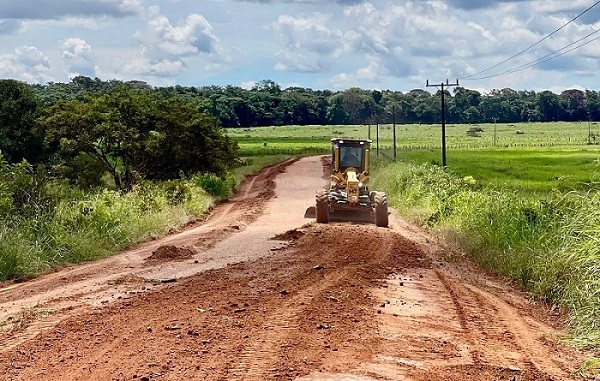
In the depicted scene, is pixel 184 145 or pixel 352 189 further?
pixel 184 145

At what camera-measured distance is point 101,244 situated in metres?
18.3

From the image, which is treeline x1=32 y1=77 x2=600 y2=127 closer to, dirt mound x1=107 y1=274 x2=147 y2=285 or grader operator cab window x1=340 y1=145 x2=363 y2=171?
grader operator cab window x1=340 y1=145 x2=363 y2=171

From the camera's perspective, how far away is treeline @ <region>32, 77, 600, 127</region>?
440 ft

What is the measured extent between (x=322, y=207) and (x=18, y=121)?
21.9 m

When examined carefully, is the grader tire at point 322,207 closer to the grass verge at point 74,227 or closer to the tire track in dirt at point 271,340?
the grass verge at point 74,227

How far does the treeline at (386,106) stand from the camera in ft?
440

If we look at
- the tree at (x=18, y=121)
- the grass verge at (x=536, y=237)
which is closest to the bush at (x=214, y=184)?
the tree at (x=18, y=121)

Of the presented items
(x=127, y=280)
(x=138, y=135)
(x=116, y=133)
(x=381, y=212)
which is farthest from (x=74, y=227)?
(x=138, y=135)

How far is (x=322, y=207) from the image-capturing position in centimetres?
2333

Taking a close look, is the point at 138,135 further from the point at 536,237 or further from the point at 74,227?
the point at 536,237

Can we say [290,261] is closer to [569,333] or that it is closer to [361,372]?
[569,333]

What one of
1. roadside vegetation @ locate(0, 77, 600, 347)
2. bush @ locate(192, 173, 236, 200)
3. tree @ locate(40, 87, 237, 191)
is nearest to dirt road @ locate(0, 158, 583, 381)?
roadside vegetation @ locate(0, 77, 600, 347)

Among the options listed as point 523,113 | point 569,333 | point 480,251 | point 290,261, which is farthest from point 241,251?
point 523,113

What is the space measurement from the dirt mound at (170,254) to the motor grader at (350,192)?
645 centimetres
